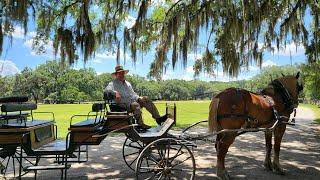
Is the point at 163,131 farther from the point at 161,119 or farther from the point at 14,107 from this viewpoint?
the point at 14,107

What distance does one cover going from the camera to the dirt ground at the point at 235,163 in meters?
8.27

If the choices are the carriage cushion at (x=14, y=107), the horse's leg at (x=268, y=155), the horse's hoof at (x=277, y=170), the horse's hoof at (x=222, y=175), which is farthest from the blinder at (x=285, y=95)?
the carriage cushion at (x=14, y=107)

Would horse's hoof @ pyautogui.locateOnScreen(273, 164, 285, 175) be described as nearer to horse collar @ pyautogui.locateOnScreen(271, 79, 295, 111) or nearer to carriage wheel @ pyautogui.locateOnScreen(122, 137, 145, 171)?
horse collar @ pyautogui.locateOnScreen(271, 79, 295, 111)

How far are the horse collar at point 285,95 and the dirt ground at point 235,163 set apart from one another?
4.30 ft

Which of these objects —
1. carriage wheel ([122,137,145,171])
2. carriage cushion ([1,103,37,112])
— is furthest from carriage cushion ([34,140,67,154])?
carriage wheel ([122,137,145,171])

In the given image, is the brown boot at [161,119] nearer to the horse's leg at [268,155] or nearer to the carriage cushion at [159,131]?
the carriage cushion at [159,131]

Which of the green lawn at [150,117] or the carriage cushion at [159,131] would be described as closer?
the carriage cushion at [159,131]

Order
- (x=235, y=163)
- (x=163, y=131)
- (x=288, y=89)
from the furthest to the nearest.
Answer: (x=235, y=163) < (x=288, y=89) < (x=163, y=131)

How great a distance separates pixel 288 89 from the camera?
9172 mm

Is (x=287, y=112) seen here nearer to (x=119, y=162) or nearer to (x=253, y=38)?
(x=119, y=162)

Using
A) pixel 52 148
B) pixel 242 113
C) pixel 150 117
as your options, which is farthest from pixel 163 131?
pixel 150 117

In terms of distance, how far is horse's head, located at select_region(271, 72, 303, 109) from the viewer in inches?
353

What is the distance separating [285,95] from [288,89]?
284mm

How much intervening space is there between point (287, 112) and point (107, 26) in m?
7.48
